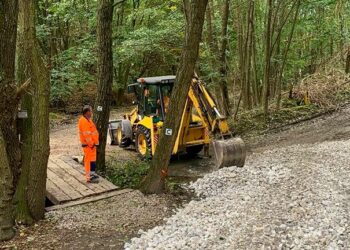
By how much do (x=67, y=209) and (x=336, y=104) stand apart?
13.4 meters

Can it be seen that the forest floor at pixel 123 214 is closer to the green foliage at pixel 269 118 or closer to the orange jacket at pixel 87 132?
the orange jacket at pixel 87 132

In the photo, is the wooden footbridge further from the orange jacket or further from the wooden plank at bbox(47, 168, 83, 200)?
the orange jacket

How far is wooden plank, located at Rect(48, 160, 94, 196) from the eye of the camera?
8094 millimetres

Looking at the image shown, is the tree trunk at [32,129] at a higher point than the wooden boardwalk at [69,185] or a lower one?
higher

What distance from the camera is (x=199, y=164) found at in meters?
11.8

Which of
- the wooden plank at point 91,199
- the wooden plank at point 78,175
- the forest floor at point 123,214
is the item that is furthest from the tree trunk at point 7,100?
the wooden plank at point 78,175

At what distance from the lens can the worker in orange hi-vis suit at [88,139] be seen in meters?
8.48

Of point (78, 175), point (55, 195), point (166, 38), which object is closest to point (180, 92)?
point (55, 195)

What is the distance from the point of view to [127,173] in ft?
33.0

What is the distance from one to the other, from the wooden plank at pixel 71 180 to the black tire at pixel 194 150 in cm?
393

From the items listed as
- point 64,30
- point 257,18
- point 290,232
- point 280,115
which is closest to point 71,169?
point 290,232

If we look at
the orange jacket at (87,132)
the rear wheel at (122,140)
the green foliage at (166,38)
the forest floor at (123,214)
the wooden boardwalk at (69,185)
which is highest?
the green foliage at (166,38)

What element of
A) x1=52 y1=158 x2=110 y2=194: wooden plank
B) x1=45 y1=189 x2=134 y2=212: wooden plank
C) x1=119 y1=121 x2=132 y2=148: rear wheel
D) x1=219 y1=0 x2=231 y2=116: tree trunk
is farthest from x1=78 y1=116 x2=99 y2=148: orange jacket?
x1=219 y1=0 x2=231 y2=116: tree trunk

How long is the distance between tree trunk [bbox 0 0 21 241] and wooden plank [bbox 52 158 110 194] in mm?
2080
